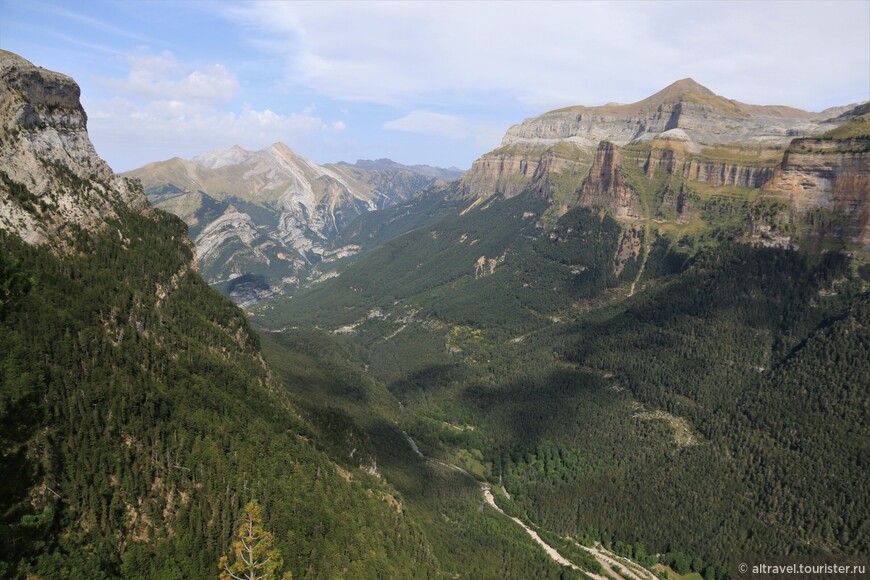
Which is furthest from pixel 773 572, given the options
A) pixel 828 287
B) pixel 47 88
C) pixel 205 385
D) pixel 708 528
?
pixel 47 88

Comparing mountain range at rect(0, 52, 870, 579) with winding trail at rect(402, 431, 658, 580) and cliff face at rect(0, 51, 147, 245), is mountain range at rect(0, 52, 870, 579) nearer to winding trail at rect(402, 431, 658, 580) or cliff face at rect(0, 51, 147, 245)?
cliff face at rect(0, 51, 147, 245)

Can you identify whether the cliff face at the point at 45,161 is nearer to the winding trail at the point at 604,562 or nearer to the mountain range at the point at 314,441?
the mountain range at the point at 314,441

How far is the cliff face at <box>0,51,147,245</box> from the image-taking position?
98188 mm

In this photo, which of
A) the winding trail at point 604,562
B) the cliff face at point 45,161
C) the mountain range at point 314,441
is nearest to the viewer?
the mountain range at point 314,441

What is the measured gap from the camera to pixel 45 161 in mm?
108938

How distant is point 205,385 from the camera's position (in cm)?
10138

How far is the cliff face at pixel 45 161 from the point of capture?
98.2 meters

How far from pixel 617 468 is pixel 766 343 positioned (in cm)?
8064

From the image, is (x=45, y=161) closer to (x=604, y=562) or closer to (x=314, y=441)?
(x=314, y=441)

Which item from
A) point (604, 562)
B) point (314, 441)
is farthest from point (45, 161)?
point (604, 562)

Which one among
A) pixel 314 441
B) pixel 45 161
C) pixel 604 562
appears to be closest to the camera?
pixel 45 161

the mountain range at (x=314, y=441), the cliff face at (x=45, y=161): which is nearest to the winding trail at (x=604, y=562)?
the mountain range at (x=314, y=441)

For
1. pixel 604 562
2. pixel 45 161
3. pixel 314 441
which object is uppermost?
pixel 45 161

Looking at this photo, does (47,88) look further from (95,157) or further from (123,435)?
(123,435)
